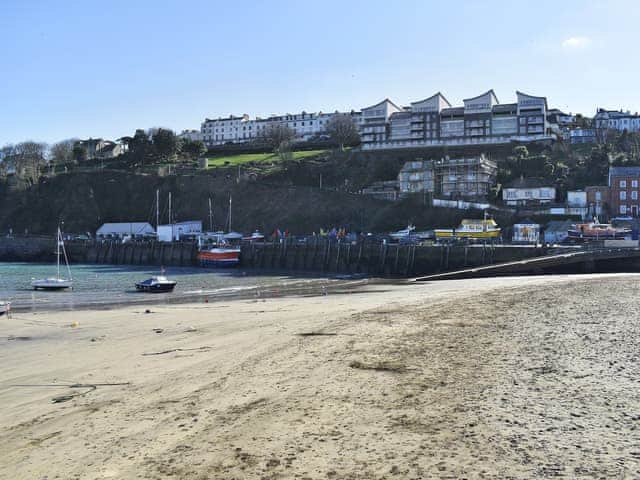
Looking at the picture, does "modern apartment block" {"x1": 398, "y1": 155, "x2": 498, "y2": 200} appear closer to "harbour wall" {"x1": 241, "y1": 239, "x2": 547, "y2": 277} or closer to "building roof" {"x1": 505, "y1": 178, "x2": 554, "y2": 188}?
"building roof" {"x1": 505, "y1": 178, "x2": 554, "y2": 188}

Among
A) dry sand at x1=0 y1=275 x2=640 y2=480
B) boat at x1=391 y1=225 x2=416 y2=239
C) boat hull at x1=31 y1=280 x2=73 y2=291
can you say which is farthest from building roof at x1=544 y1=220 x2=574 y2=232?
boat hull at x1=31 y1=280 x2=73 y2=291

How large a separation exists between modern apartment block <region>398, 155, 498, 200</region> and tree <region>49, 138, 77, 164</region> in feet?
311

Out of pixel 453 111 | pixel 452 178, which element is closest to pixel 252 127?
pixel 453 111

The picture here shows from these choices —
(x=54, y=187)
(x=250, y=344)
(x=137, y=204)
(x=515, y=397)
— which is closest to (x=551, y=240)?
(x=250, y=344)

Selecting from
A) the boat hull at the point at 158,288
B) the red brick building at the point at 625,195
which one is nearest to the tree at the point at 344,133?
the red brick building at the point at 625,195

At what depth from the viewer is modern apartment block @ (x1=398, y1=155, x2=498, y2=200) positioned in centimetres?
8469

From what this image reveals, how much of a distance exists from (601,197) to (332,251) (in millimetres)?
33902

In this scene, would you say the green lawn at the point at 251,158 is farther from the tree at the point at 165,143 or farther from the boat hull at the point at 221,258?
the boat hull at the point at 221,258

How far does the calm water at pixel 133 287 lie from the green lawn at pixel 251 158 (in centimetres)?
5961

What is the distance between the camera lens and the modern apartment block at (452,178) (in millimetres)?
84688

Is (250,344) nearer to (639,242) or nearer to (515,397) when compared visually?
(515,397)

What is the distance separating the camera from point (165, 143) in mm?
126812

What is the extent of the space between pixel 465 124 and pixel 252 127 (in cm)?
7514

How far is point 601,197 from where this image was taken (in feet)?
239
